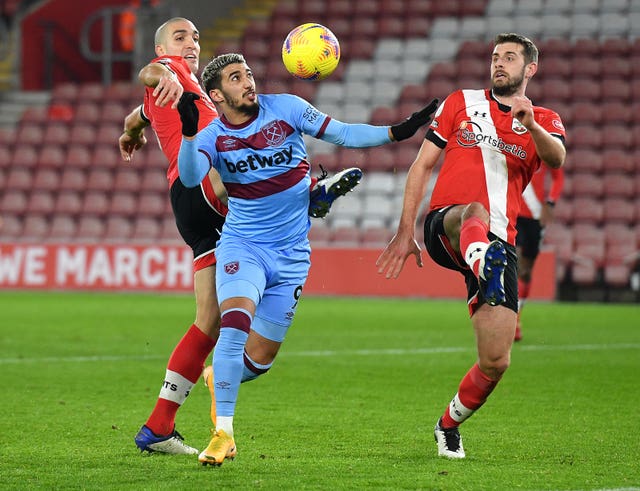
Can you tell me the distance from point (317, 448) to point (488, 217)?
4.54ft

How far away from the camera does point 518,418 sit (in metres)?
6.70

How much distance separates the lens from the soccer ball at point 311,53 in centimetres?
595

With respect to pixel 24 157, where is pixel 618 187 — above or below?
above

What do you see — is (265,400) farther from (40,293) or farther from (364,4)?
(364,4)

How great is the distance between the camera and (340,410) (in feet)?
23.1

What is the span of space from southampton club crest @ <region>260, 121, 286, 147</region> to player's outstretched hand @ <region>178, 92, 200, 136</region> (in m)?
0.49

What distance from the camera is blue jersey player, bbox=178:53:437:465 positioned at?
5.34 metres

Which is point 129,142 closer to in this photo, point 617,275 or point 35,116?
point 617,275

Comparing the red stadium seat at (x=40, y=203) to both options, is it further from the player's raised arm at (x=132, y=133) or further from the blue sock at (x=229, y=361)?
the blue sock at (x=229, y=361)

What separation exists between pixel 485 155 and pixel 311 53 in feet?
3.36

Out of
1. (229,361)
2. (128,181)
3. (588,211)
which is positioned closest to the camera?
(229,361)

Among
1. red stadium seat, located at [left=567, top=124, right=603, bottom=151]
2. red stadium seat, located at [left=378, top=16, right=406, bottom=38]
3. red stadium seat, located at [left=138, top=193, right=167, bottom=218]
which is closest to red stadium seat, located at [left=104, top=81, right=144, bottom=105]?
red stadium seat, located at [left=138, top=193, right=167, bottom=218]

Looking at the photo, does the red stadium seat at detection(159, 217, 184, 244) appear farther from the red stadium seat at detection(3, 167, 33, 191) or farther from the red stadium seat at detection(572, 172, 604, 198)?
the red stadium seat at detection(572, 172, 604, 198)

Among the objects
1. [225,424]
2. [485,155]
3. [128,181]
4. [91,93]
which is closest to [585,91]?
[128,181]
